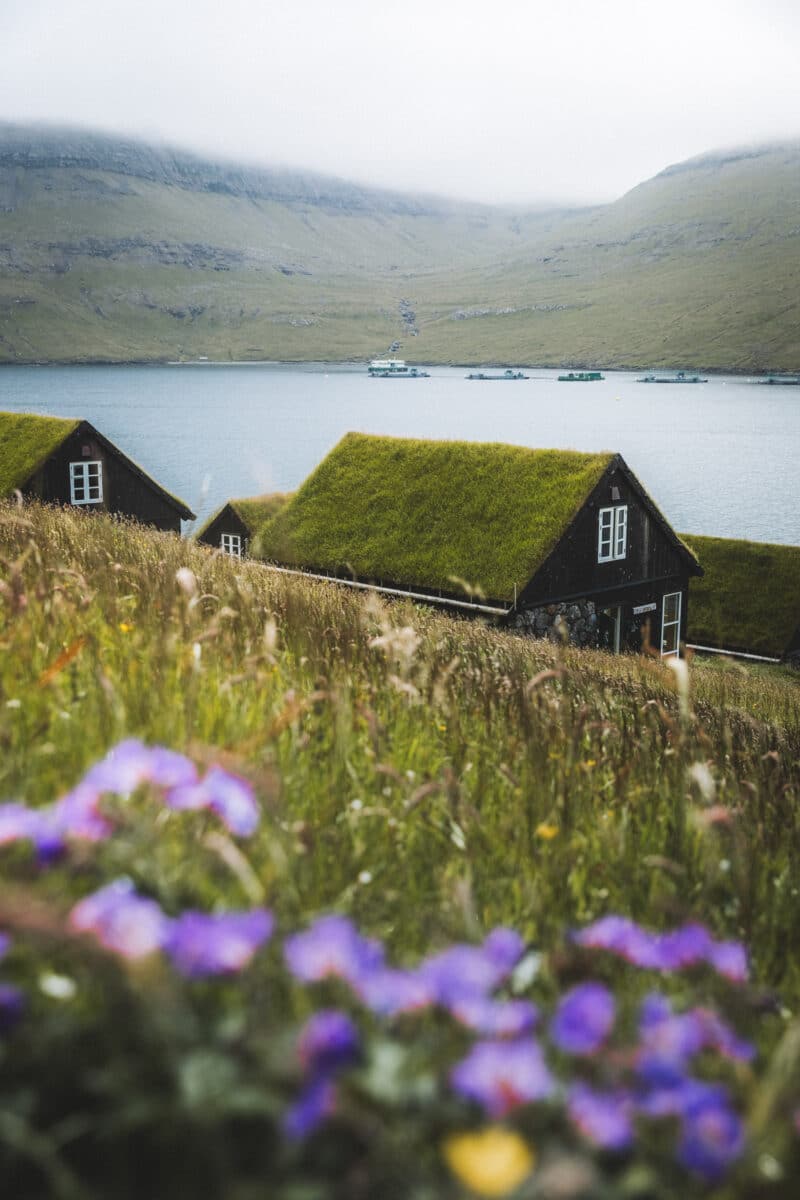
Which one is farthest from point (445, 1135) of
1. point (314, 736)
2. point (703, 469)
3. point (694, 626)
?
point (703, 469)

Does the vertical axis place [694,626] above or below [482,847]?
below

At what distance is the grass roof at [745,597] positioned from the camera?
38062 millimetres

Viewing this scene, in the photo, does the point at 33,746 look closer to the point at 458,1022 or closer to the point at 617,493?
the point at 458,1022

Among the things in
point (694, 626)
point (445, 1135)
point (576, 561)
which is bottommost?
point (694, 626)

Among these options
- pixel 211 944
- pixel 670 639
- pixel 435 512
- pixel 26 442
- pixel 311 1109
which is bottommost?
pixel 670 639

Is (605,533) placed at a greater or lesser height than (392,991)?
Result: lesser

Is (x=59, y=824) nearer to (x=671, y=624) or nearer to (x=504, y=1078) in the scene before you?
(x=504, y=1078)

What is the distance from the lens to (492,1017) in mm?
1731

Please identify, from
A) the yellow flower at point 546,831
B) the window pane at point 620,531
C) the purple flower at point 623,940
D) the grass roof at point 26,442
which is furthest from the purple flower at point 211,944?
the grass roof at point 26,442

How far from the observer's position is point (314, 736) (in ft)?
12.7

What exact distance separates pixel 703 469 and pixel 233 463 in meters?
51.7

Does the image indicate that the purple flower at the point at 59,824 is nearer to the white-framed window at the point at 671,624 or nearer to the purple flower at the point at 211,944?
the purple flower at the point at 211,944

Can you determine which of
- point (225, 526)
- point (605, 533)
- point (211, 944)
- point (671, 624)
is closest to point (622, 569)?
point (605, 533)

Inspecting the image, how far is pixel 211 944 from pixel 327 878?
49.4 inches
